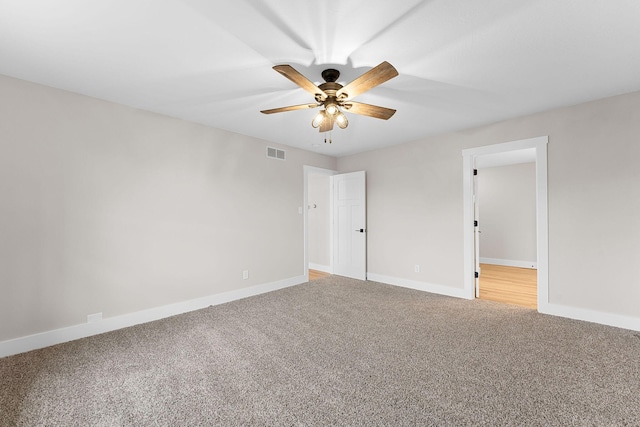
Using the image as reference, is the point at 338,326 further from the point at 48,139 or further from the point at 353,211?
the point at 48,139

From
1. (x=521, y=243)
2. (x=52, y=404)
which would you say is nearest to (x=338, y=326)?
(x=52, y=404)

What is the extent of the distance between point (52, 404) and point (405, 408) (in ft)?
7.55

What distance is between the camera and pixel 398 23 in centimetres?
183

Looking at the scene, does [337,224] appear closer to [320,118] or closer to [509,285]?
[509,285]

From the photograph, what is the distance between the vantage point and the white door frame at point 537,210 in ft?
11.4

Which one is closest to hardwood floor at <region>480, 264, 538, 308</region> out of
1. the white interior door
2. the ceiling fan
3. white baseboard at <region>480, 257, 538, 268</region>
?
white baseboard at <region>480, 257, 538, 268</region>

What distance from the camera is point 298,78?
2.04 m

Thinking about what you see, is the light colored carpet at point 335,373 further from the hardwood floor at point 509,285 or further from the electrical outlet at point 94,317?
the hardwood floor at point 509,285

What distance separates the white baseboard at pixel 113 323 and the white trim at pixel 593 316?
3840 mm

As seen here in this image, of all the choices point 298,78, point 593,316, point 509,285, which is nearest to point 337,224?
point 509,285

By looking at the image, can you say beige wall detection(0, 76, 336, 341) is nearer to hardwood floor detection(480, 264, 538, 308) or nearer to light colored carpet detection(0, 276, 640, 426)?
light colored carpet detection(0, 276, 640, 426)

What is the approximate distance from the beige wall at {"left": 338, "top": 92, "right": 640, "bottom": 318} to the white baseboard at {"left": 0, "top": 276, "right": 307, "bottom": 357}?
3138 millimetres

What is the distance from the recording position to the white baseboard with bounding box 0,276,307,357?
256cm

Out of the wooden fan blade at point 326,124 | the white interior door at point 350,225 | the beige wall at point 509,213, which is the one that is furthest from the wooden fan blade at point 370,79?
the beige wall at point 509,213
